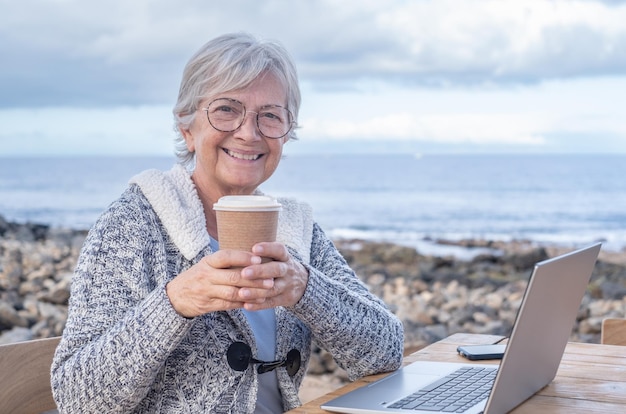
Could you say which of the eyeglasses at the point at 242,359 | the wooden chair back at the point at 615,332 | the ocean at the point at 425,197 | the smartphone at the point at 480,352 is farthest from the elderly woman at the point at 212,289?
the ocean at the point at 425,197

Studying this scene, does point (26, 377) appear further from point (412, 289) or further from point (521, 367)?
point (412, 289)

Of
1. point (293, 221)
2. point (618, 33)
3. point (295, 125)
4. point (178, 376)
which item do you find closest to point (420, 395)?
point (178, 376)

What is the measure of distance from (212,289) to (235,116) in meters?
0.66

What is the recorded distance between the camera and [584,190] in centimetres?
3206

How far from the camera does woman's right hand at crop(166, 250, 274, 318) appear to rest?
59.4 inches

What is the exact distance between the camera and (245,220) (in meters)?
1.46

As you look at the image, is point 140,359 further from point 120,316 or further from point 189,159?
point 189,159

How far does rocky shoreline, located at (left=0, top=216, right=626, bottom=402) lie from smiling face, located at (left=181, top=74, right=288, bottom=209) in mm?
3604

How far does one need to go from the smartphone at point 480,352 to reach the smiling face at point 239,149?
2.18ft

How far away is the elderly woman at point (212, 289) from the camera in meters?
1.69

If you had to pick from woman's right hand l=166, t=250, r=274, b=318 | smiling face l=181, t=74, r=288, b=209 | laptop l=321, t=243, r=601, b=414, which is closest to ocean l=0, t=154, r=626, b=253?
smiling face l=181, t=74, r=288, b=209

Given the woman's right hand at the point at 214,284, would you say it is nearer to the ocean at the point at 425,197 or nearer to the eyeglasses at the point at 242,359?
the eyeglasses at the point at 242,359

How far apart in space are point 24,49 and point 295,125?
123ft

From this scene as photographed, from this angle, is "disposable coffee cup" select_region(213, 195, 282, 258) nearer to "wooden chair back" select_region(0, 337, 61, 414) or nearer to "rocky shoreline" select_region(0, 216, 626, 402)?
"wooden chair back" select_region(0, 337, 61, 414)
